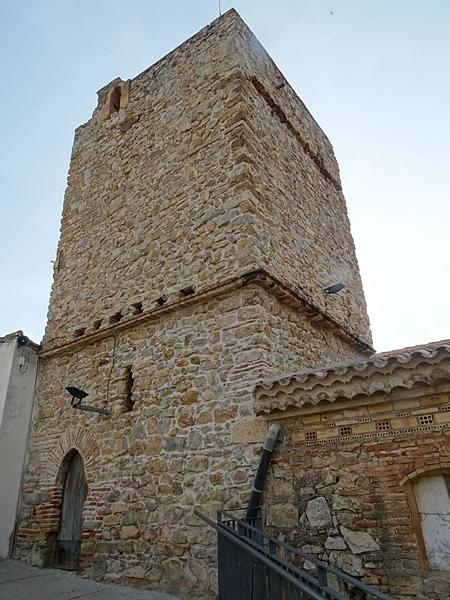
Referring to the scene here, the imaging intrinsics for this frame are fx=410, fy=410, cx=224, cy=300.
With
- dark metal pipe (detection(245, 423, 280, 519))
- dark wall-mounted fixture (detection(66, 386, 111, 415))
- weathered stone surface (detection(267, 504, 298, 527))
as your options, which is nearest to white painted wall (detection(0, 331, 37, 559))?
dark wall-mounted fixture (detection(66, 386, 111, 415))

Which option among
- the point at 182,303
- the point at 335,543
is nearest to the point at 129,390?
the point at 182,303

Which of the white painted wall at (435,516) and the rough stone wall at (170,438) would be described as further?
the rough stone wall at (170,438)

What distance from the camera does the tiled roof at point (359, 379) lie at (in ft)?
12.2

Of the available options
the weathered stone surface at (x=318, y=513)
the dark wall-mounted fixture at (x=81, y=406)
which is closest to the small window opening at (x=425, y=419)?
the weathered stone surface at (x=318, y=513)

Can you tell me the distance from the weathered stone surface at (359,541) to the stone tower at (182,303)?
3.81 feet

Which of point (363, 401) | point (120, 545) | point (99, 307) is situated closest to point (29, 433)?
point (99, 307)

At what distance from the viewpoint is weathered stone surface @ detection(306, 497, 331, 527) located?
4039 mm

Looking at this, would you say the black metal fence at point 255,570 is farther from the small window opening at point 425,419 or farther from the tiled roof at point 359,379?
the small window opening at point 425,419

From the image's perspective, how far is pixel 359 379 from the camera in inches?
161

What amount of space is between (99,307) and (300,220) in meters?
4.06

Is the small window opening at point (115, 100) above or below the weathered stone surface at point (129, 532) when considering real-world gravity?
above

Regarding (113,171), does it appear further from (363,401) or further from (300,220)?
(363,401)

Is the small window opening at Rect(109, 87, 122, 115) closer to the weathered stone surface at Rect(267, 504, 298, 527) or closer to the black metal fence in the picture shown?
the weathered stone surface at Rect(267, 504, 298, 527)

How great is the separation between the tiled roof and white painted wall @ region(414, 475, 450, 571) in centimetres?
90
